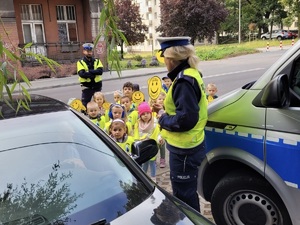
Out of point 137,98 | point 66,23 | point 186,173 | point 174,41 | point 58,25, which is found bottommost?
point 186,173

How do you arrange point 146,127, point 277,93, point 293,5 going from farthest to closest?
point 293,5
point 146,127
point 277,93

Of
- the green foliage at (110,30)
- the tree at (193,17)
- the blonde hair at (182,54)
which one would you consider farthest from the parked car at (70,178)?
the tree at (193,17)

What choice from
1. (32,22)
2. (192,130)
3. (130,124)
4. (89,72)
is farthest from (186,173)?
(32,22)

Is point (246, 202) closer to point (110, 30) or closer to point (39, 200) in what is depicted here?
point (39, 200)

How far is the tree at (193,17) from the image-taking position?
116 ft

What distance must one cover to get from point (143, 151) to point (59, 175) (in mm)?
640

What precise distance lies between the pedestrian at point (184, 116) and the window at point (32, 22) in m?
18.5

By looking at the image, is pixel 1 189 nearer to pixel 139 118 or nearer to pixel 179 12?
pixel 139 118

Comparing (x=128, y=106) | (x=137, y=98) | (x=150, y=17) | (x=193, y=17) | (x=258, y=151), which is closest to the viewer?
(x=258, y=151)

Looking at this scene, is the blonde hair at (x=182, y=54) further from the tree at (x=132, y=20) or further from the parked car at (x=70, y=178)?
the tree at (x=132, y=20)

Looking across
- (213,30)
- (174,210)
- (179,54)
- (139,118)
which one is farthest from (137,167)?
(213,30)

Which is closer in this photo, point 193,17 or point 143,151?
point 143,151

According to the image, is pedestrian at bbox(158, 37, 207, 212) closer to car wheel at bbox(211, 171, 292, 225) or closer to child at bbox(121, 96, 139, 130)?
car wheel at bbox(211, 171, 292, 225)

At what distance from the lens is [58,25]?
20781mm
